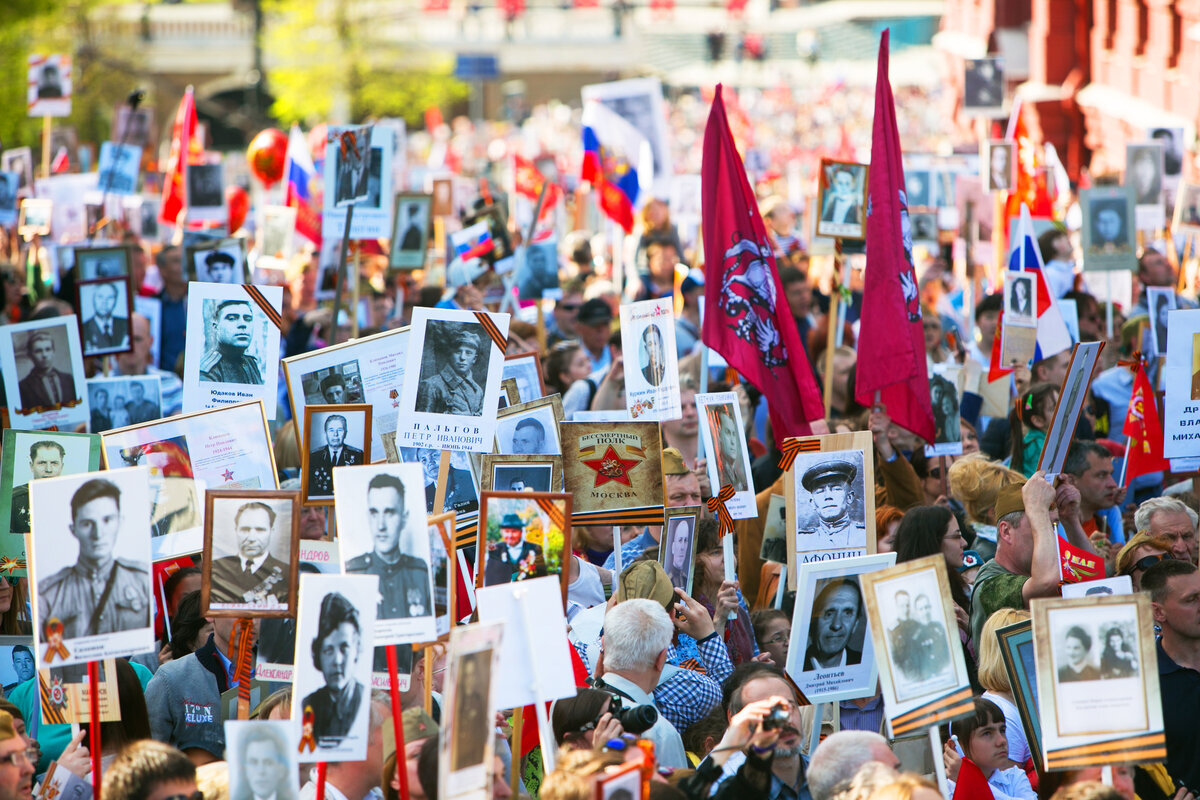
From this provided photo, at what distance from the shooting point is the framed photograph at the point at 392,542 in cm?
405

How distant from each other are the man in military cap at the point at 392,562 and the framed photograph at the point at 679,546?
5.39ft

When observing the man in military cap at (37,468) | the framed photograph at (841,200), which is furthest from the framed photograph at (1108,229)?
the man in military cap at (37,468)

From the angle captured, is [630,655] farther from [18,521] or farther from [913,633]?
[18,521]

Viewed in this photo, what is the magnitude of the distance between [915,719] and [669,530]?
1.83 metres

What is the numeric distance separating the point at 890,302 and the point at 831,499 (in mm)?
1598

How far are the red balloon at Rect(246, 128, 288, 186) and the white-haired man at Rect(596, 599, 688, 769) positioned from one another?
11.0 metres

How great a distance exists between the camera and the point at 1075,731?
3752 millimetres

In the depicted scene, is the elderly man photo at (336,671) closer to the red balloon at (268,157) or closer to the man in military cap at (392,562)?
the man in military cap at (392,562)

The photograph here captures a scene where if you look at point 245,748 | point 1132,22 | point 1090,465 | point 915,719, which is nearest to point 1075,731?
point 915,719

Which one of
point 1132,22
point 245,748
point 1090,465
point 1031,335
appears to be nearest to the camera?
point 245,748

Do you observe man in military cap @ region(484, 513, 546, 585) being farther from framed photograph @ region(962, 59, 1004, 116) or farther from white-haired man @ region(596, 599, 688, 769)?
framed photograph @ region(962, 59, 1004, 116)

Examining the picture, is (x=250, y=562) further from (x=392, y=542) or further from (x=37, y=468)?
(x=37, y=468)

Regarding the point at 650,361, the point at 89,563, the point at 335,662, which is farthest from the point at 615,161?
the point at 335,662

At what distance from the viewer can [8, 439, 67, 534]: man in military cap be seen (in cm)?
514
